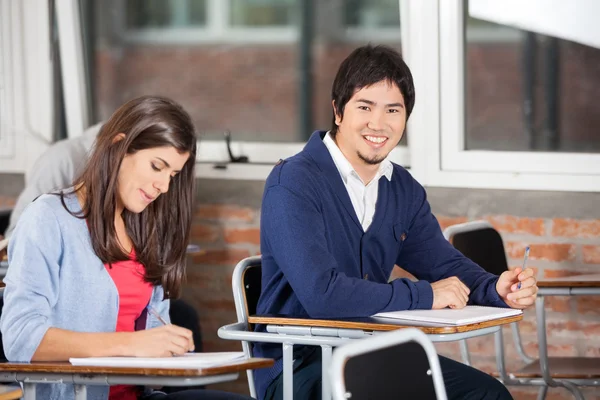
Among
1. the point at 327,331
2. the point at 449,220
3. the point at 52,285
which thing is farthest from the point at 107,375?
the point at 449,220

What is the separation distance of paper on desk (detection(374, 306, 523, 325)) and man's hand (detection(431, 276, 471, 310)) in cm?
2

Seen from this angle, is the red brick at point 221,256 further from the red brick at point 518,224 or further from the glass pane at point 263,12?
the red brick at point 518,224

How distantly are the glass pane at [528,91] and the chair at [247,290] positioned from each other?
4.44 feet

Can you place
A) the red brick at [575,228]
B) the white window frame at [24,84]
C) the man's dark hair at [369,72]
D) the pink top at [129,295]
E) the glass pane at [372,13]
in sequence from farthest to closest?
the white window frame at [24,84]
the glass pane at [372,13]
the red brick at [575,228]
the man's dark hair at [369,72]
the pink top at [129,295]

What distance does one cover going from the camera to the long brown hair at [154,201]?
219cm

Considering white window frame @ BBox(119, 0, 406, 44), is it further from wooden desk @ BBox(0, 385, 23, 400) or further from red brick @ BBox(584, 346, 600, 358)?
wooden desk @ BBox(0, 385, 23, 400)

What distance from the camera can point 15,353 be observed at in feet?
6.56

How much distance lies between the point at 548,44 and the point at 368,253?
134 centimetres

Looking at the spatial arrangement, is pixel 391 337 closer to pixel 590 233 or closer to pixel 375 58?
pixel 375 58

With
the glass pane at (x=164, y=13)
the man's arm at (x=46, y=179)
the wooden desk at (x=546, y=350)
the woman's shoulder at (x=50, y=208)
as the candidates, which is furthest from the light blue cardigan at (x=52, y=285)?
the glass pane at (x=164, y=13)

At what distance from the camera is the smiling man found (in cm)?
241

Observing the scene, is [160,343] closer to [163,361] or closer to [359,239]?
[163,361]

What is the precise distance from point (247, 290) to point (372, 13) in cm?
158

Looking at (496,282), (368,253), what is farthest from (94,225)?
(496,282)
